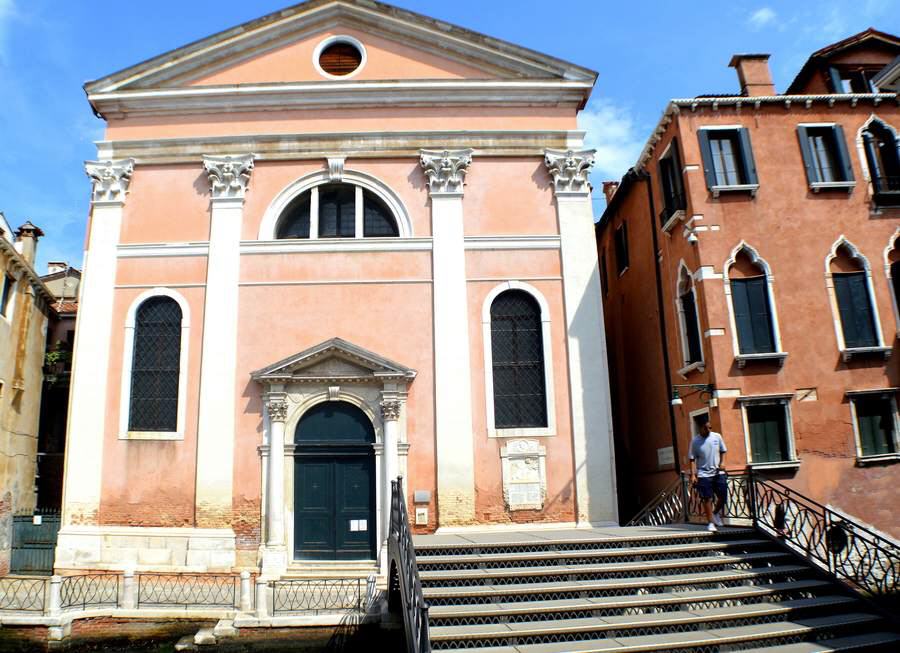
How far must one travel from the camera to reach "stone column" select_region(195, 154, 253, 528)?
1373 centimetres

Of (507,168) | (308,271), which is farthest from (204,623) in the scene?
(507,168)

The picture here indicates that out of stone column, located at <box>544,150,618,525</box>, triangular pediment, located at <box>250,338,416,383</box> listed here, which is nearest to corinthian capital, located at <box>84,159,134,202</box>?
triangular pediment, located at <box>250,338,416,383</box>

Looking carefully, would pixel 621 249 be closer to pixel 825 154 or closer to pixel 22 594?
pixel 825 154

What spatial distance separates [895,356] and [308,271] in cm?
1138

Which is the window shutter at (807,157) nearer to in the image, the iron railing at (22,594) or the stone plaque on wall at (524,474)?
the stone plaque on wall at (524,474)

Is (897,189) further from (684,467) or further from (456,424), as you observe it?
(456,424)

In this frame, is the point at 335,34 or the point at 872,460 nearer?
the point at 872,460

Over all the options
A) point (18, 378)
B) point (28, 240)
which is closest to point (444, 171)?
point (18, 378)

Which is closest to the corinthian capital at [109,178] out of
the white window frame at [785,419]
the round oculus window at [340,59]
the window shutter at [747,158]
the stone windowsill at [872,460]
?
the round oculus window at [340,59]

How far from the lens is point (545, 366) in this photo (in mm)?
14461

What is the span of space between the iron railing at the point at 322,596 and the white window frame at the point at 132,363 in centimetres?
393

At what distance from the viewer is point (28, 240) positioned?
64.5 ft

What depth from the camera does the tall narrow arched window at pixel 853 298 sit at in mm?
13000

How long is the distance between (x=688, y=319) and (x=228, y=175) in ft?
33.1
